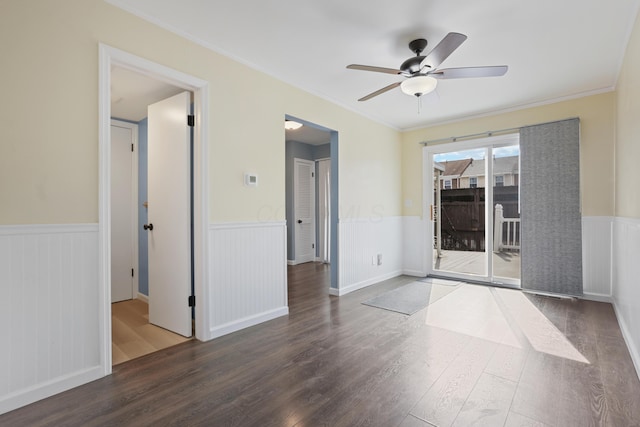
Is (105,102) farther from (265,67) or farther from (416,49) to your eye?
(416,49)

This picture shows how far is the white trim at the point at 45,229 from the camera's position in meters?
1.66

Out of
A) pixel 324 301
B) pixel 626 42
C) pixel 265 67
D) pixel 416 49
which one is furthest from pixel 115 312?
pixel 626 42

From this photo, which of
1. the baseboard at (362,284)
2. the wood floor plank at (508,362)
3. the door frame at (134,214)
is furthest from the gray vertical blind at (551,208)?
the door frame at (134,214)

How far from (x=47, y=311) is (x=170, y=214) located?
3.92 ft

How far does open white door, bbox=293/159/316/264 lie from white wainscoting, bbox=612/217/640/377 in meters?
4.71

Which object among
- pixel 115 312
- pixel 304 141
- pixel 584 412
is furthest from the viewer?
pixel 304 141

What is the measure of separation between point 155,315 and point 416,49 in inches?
136

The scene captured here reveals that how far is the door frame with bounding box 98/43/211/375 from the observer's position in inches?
78.5

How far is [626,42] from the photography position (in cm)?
252

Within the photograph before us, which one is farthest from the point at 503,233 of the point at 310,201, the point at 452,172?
the point at 310,201

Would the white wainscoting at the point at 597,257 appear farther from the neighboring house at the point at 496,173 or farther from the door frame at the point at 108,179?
the door frame at the point at 108,179

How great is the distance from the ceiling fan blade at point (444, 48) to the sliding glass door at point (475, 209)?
270 cm

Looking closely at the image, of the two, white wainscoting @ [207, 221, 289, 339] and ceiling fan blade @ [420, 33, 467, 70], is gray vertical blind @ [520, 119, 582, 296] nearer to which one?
ceiling fan blade @ [420, 33, 467, 70]

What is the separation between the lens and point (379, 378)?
1974mm
